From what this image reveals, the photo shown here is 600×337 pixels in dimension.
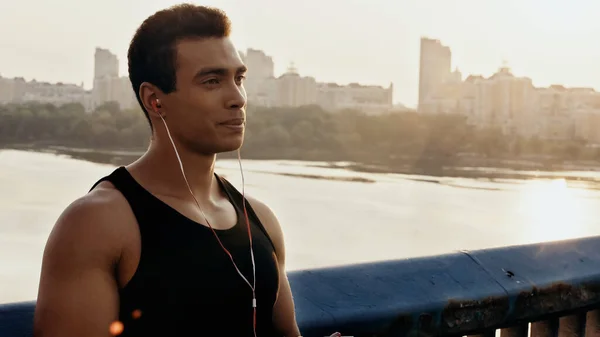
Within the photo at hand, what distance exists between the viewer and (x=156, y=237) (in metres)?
1.23

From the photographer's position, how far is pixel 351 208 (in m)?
45.8

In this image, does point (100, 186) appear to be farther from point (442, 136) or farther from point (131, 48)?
point (442, 136)

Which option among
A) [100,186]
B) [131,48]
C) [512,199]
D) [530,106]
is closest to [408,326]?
[100,186]

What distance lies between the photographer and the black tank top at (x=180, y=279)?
1201 millimetres

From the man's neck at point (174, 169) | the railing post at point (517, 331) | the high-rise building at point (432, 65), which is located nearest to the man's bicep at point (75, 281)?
the man's neck at point (174, 169)

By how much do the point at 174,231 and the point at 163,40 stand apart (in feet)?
1.21

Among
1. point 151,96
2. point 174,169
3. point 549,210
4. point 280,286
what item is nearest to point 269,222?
point 280,286

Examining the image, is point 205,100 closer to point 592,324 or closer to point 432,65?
point 592,324

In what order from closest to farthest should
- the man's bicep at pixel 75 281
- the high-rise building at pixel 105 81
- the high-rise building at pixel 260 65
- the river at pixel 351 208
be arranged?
the man's bicep at pixel 75 281
the river at pixel 351 208
the high-rise building at pixel 105 81
the high-rise building at pixel 260 65

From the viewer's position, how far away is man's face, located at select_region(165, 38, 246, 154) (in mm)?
1354

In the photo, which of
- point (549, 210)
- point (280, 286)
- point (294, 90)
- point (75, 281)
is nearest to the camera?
point (75, 281)

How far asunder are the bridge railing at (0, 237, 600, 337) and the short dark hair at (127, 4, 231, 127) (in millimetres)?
477

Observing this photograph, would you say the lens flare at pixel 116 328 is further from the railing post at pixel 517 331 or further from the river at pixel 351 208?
the river at pixel 351 208

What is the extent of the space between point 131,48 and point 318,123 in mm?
47513
